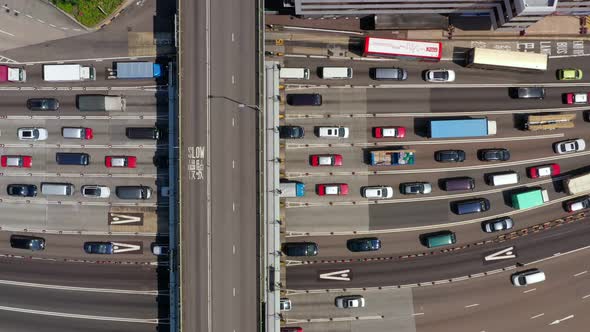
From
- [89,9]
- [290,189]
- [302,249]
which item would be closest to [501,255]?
[302,249]

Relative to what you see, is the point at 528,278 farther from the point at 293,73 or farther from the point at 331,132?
the point at 293,73

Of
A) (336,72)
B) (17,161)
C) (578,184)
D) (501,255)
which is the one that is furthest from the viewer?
(501,255)

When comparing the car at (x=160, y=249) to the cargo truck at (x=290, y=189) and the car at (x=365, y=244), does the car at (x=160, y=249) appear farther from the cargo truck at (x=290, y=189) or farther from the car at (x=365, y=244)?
the car at (x=365, y=244)

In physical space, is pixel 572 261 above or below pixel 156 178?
below

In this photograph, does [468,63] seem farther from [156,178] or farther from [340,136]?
[156,178]

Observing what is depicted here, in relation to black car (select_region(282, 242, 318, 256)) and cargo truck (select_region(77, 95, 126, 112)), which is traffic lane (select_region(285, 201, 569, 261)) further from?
cargo truck (select_region(77, 95, 126, 112))

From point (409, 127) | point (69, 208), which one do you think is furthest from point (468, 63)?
point (69, 208)

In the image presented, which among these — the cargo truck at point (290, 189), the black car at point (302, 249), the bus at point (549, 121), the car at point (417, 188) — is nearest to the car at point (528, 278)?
the car at point (417, 188)
